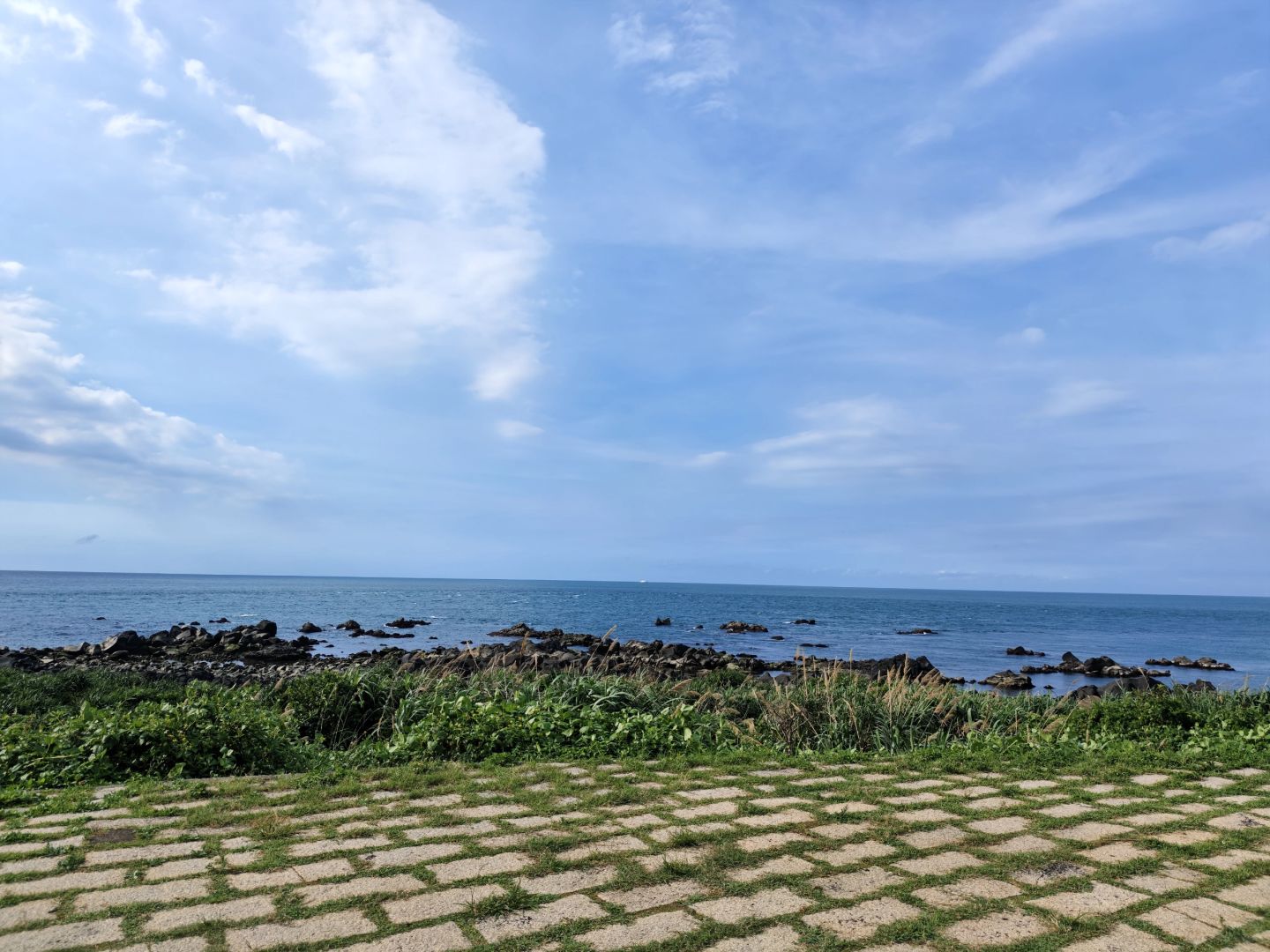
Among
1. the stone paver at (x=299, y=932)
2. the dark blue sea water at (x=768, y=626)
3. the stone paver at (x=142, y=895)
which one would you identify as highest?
the stone paver at (x=299, y=932)

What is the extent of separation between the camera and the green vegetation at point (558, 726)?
238 inches

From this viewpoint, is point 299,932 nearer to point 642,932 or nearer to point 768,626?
point 642,932

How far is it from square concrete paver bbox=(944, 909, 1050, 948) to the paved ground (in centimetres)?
1

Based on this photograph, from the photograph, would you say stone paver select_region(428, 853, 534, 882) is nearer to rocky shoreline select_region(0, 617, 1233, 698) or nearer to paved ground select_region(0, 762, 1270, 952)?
paved ground select_region(0, 762, 1270, 952)

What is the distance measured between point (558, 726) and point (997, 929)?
4594mm

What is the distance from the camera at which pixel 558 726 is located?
286 inches

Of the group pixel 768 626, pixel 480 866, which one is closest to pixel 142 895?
pixel 480 866

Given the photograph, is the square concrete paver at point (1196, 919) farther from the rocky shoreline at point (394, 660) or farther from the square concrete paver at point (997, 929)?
the rocky shoreline at point (394, 660)

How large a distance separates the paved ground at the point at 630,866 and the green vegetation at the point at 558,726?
39.3 inches

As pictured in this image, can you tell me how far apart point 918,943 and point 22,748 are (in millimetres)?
6406

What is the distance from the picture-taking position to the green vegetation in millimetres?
6055

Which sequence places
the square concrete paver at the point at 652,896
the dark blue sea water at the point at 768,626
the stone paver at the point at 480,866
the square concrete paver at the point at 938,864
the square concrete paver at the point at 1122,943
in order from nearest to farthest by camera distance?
the square concrete paver at the point at 1122,943 → the square concrete paver at the point at 652,896 → the stone paver at the point at 480,866 → the square concrete paver at the point at 938,864 → the dark blue sea water at the point at 768,626

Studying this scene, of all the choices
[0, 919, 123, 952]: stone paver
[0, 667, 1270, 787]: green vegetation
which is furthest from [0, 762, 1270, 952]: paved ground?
[0, 667, 1270, 787]: green vegetation

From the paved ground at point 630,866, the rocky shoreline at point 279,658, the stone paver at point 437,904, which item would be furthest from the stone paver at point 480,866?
the rocky shoreline at point 279,658
